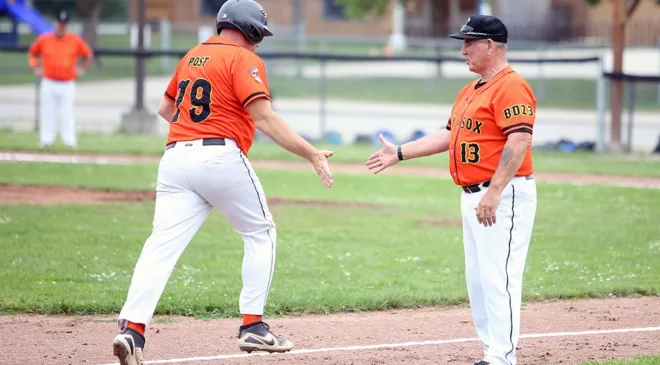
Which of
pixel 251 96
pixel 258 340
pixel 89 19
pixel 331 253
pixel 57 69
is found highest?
pixel 89 19

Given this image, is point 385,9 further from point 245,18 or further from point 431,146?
point 245,18

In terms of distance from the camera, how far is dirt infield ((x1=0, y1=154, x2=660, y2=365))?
653 centimetres

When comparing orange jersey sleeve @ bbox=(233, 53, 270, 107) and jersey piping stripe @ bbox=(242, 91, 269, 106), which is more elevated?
orange jersey sleeve @ bbox=(233, 53, 270, 107)

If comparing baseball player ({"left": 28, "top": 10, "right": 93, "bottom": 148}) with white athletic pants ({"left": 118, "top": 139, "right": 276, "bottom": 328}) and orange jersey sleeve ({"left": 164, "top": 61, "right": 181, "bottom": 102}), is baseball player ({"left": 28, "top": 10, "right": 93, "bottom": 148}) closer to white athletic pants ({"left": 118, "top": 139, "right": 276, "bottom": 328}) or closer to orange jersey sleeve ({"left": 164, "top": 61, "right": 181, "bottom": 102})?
orange jersey sleeve ({"left": 164, "top": 61, "right": 181, "bottom": 102})

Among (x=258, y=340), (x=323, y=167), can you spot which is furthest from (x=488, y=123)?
(x=258, y=340)

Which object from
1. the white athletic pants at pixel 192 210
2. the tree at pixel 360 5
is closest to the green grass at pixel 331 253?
the white athletic pants at pixel 192 210

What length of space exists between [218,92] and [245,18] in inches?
19.7

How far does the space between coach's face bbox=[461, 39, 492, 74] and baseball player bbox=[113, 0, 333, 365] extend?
104 cm

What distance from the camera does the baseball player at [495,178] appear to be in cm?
582

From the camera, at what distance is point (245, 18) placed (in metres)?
6.11

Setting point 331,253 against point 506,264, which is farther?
point 331,253

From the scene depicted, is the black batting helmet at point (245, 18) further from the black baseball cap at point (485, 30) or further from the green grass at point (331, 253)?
the green grass at point (331, 253)

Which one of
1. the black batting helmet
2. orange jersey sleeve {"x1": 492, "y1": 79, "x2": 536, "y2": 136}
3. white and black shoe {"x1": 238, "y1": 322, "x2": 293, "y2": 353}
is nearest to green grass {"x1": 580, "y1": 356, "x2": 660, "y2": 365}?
orange jersey sleeve {"x1": 492, "y1": 79, "x2": 536, "y2": 136}

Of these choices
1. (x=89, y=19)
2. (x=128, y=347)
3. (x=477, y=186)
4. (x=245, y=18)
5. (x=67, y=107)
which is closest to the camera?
(x=128, y=347)
